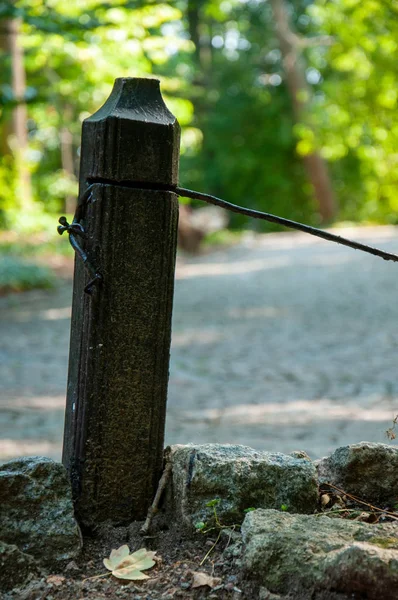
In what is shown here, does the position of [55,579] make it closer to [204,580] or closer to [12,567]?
[12,567]

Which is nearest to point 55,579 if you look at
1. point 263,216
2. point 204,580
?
point 204,580

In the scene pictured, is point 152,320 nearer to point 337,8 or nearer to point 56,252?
point 56,252

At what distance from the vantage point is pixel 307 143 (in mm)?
23391

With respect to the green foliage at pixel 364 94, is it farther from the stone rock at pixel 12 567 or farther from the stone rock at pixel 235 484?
the stone rock at pixel 12 567

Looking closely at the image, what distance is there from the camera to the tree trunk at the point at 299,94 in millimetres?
24656

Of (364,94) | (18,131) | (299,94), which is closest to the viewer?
(18,131)

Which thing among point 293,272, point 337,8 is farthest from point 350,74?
point 293,272

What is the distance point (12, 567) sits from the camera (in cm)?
179

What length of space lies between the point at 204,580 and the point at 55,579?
0.36 metres

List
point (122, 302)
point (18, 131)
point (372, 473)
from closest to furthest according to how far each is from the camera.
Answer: point (122, 302) < point (372, 473) < point (18, 131)

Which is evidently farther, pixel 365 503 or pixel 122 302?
pixel 365 503

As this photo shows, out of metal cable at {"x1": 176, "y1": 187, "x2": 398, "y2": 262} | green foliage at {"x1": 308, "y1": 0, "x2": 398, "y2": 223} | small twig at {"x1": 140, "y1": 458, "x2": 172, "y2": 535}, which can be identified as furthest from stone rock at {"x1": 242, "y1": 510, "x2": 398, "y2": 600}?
green foliage at {"x1": 308, "y1": 0, "x2": 398, "y2": 223}

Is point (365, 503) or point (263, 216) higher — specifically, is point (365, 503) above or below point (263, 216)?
below

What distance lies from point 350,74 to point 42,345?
Answer: 16797 millimetres
